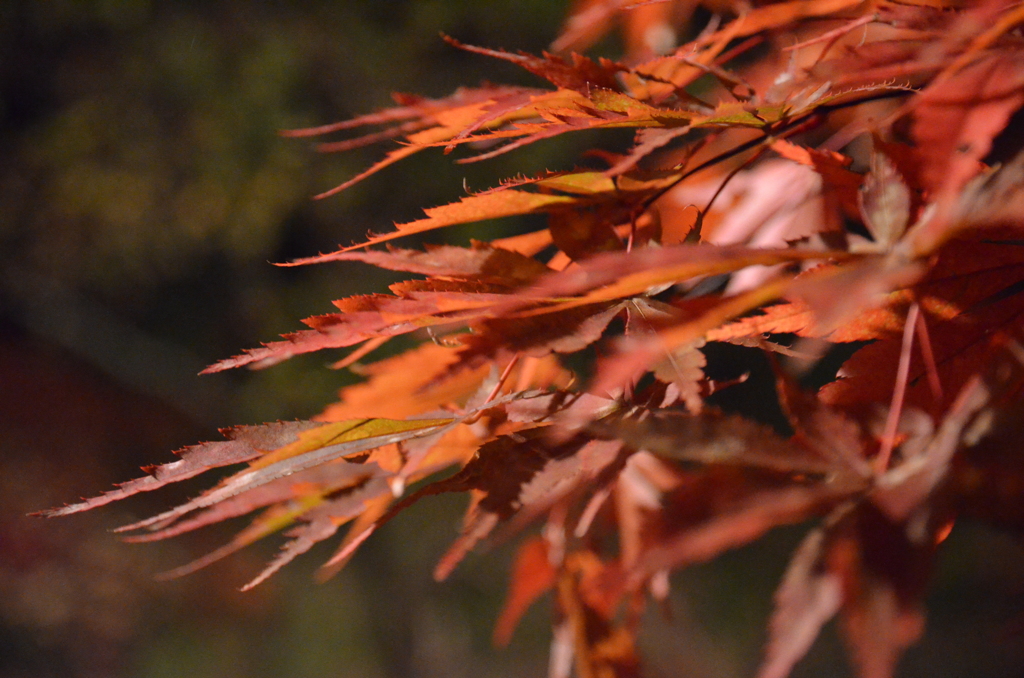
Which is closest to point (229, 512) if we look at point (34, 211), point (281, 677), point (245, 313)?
point (245, 313)

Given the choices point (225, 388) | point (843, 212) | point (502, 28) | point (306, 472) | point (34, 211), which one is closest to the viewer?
point (306, 472)

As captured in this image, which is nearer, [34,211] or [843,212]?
[843,212]

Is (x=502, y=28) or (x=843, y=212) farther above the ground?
(x=502, y=28)

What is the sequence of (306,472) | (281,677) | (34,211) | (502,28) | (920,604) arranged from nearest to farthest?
(920,604), (306,472), (502,28), (34,211), (281,677)

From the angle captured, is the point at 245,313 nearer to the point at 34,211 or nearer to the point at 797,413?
the point at 34,211

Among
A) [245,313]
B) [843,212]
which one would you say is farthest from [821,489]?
[245,313]

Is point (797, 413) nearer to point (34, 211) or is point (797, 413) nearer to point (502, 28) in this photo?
point (502, 28)

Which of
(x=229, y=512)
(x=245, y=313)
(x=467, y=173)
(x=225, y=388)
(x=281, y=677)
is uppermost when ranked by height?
(x=229, y=512)
